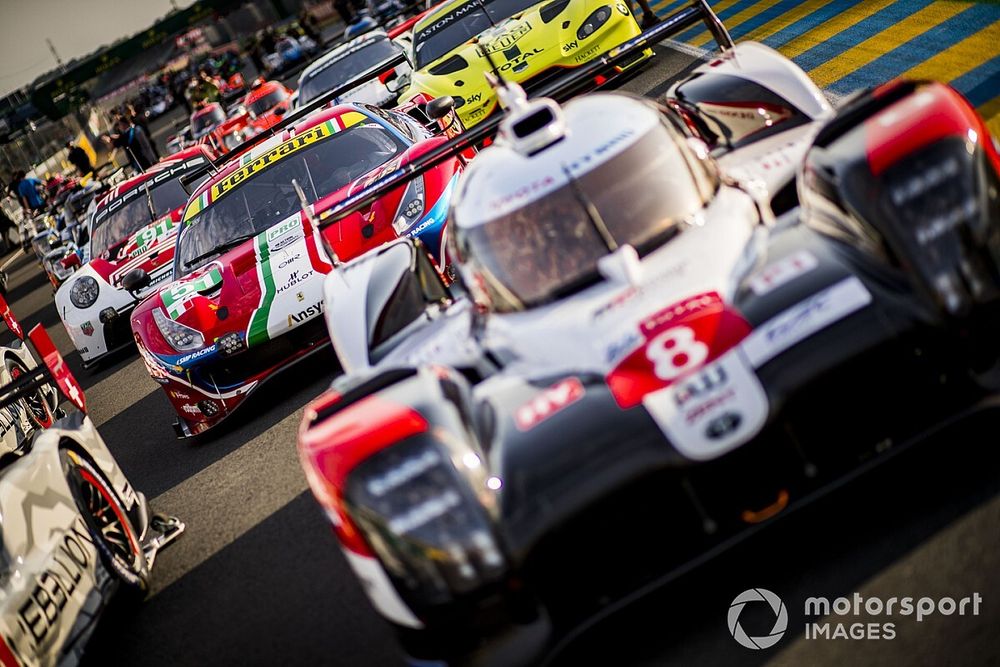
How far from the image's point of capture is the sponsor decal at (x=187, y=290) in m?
7.57

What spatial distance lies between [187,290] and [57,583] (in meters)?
3.06

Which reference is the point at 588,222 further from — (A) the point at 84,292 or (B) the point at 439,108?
(A) the point at 84,292

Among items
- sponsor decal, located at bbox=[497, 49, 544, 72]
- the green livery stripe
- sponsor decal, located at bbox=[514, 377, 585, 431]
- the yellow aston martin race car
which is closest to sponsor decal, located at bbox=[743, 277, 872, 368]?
sponsor decal, located at bbox=[514, 377, 585, 431]

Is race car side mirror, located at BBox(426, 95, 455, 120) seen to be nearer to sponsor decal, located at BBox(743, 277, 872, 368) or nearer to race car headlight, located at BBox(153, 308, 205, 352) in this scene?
race car headlight, located at BBox(153, 308, 205, 352)

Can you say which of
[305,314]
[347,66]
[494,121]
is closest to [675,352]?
[494,121]

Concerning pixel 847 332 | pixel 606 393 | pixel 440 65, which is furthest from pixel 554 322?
pixel 440 65

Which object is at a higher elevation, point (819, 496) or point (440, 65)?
point (440, 65)

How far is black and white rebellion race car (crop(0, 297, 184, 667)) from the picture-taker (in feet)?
15.4

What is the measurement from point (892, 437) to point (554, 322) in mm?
1220

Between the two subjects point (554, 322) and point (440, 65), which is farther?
point (440, 65)

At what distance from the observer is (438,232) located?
24.2ft

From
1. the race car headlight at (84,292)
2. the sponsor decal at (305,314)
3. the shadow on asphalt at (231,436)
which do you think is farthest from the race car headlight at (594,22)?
the race car headlight at (84,292)

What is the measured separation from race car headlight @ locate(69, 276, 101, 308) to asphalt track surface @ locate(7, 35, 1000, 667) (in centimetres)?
435

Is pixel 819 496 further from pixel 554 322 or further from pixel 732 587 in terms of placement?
pixel 554 322
